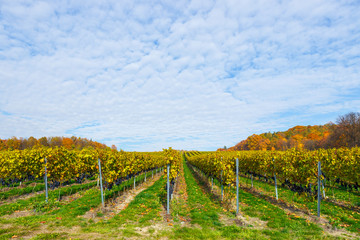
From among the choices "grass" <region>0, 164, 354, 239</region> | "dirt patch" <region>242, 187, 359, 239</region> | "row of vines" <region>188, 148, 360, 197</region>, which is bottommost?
"dirt patch" <region>242, 187, 359, 239</region>

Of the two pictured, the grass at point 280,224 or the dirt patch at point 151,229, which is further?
the dirt patch at point 151,229

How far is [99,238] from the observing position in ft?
20.7

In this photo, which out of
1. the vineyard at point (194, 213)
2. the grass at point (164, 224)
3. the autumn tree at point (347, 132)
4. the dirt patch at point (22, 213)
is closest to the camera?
the grass at point (164, 224)

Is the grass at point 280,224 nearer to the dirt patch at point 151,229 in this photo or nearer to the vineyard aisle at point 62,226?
the dirt patch at point 151,229

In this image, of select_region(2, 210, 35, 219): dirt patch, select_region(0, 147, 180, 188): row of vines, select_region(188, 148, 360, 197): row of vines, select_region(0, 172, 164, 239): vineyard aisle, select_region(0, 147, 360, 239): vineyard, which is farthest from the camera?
select_region(0, 147, 180, 188): row of vines

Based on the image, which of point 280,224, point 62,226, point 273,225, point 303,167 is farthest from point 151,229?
point 303,167

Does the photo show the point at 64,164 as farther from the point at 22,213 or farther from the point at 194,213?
the point at 194,213

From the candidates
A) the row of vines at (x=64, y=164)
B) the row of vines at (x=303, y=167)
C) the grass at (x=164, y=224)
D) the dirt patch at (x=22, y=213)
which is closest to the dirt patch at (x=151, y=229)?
the grass at (x=164, y=224)

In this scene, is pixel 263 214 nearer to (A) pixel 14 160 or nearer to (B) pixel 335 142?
(A) pixel 14 160

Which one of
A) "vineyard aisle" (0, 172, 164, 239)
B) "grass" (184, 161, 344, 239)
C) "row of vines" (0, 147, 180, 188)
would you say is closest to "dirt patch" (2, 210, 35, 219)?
"vineyard aisle" (0, 172, 164, 239)

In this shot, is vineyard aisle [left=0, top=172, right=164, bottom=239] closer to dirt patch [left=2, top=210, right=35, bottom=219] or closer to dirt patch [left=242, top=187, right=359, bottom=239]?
dirt patch [left=2, top=210, right=35, bottom=219]

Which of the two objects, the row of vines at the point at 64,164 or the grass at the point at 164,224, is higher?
the row of vines at the point at 64,164

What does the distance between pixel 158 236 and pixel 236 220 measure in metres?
3.95

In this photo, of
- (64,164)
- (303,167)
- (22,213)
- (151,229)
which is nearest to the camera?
(151,229)
